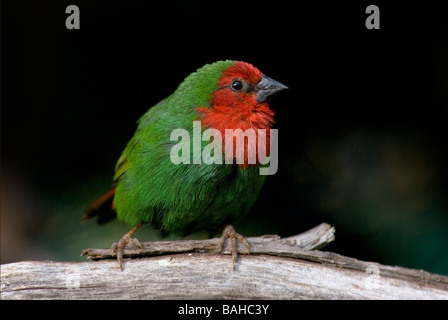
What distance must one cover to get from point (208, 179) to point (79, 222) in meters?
1.89

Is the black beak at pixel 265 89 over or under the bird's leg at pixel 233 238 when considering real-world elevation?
over

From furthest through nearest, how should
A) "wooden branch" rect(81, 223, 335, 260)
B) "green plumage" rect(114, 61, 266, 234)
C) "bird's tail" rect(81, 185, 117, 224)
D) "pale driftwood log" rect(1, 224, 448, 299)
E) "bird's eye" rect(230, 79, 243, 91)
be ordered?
"bird's tail" rect(81, 185, 117, 224)
"bird's eye" rect(230, 79, 243, 91)
"green plumage" rect(114, 61, 266, 234)
"wooden branch" rect(81, 223, 335, 260)
"pale driftwood log" rect(1, 224, 448, 299)

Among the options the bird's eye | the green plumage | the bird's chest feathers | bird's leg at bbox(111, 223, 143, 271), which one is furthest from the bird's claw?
the bird's eye

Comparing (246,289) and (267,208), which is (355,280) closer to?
(246,289)

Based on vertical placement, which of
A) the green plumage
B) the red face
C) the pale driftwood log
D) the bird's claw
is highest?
the red face

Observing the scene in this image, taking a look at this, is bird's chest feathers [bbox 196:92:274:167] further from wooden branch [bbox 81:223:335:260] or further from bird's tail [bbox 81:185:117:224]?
bird's tail [bbox 81:185:117:224]

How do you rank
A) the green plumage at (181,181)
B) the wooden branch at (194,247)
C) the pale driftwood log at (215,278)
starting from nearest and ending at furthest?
the pale driftwood log at (215,278), the wooden branch at (194,247), the green plumage at (181,181)

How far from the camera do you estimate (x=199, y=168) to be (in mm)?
3369

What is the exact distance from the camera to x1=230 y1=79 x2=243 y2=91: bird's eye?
141 inches

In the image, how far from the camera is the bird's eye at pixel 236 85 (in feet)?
11.8

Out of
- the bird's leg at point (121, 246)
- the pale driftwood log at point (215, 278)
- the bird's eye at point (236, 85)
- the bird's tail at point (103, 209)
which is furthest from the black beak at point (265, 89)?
the bird's tail at point (103, 209)

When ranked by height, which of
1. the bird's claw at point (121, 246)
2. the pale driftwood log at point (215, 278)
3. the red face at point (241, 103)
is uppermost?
the red face at point (241, 103)

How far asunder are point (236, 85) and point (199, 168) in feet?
2.03

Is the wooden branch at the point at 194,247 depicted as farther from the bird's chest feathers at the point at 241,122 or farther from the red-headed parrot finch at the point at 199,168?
the bird's chest feathers at the point at 241,122
